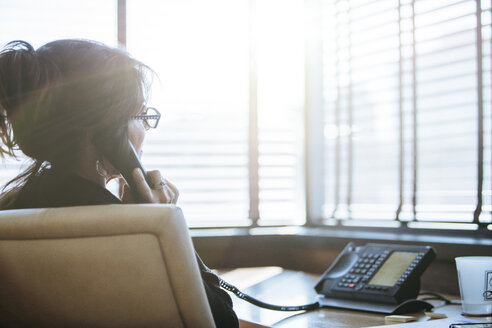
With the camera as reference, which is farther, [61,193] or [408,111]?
[408,111]

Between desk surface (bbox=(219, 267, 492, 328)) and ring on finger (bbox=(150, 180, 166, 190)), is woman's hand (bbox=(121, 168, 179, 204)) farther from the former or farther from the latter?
desk surface (bbox=(219, 267, 492, 328))

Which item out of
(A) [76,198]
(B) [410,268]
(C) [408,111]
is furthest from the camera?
(C) [408,111]

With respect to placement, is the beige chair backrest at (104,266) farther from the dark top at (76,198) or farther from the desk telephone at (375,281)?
the desk telephone at (375,281)

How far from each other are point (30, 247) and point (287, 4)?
1882 mm

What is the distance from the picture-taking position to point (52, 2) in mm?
2092

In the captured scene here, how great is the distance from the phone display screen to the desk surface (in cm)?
12

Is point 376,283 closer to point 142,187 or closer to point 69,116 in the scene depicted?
point 142,187

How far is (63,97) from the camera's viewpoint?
99 cm

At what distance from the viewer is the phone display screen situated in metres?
1.36

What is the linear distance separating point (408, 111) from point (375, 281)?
83 centimetres

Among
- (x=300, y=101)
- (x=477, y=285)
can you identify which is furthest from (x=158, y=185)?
(x=300, y=101)

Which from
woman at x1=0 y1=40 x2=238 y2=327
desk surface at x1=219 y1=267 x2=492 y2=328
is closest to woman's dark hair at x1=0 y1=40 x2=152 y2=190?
woman at x1=0 y1=40 x2=238 y2=327

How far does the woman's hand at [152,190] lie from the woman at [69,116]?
0.09 meters

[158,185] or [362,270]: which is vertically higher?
[158,185]
